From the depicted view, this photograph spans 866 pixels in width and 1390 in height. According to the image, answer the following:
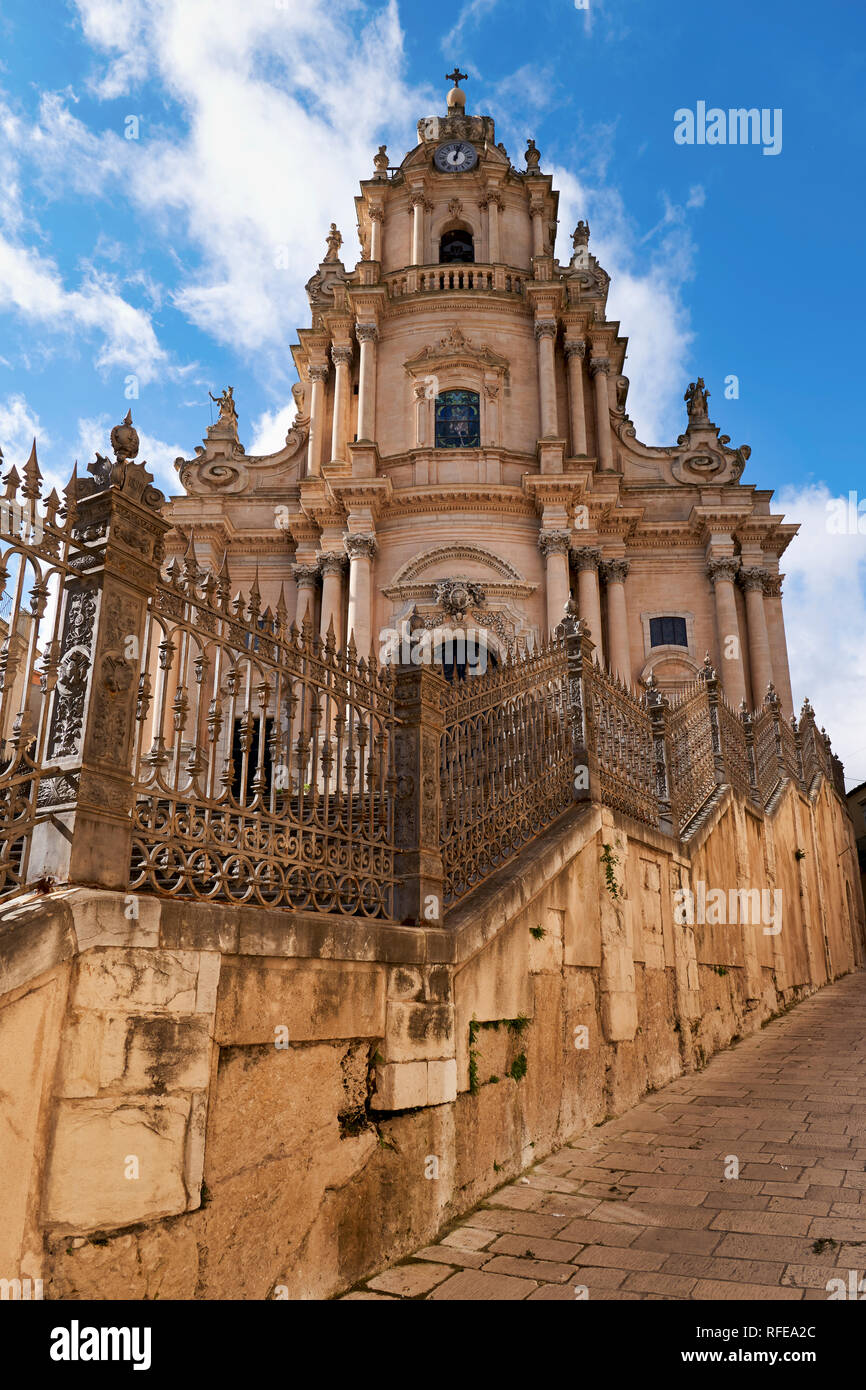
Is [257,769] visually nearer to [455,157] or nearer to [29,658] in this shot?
[29,658]

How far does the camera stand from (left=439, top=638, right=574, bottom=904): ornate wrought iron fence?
5.89m

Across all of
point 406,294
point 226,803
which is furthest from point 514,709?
point 406,294

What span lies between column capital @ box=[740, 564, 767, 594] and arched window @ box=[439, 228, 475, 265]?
12.4 metres

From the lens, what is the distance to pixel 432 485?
23203 millimetres

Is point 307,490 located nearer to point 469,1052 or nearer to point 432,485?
point 432,485

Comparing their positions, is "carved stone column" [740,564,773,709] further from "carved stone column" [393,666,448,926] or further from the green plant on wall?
"carved stone column" [393,666,448,926]

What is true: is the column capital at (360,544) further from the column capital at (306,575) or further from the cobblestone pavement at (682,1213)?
the cobblestone pavement at (682,1213)

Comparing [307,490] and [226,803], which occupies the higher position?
[307,490]

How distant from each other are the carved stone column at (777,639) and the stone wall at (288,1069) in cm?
1756

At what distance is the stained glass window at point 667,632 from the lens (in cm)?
2414

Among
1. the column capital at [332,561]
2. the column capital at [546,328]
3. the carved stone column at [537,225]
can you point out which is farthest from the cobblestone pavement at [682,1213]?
the carved stone column at [537,225]

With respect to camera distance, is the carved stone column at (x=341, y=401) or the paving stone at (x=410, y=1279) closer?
the paving stone at (x=410, y=1279)

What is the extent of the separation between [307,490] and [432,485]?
128 inches
